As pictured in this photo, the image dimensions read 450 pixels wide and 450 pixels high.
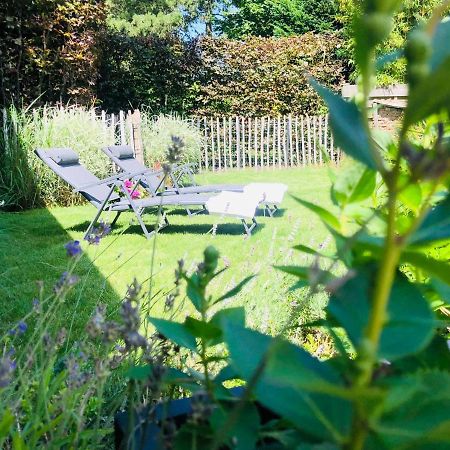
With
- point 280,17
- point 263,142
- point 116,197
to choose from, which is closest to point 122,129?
point 116,197

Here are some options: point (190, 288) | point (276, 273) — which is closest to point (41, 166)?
point (276, 273)

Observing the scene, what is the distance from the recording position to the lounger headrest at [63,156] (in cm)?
676

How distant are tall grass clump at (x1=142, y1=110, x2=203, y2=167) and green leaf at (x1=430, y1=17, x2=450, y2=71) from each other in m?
9.64

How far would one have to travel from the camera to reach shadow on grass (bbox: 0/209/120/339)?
11.2ft

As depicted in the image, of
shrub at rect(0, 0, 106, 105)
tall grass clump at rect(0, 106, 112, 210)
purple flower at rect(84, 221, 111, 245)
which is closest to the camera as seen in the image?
purple flower at rect(84, 221, 111, 245)

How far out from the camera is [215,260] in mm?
424

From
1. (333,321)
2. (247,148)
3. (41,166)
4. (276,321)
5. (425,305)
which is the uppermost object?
(425,305)

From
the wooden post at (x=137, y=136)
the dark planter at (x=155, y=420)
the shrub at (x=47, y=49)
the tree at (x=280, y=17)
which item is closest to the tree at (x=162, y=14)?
the tree at (x=280, y=17)

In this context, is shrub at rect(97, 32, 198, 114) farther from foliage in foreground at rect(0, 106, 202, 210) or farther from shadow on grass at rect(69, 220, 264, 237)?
shadow on grass at rect(69, 220, 264, 237)

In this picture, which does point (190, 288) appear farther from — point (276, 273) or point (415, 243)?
point (276, 273)

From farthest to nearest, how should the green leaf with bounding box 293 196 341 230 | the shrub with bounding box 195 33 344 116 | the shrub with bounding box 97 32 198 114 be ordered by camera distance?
the shrub with bounding box 195 33 344 116, the shrub with bounding box 97 32 198 114, the green leaf with bounding box 293 196 341 230

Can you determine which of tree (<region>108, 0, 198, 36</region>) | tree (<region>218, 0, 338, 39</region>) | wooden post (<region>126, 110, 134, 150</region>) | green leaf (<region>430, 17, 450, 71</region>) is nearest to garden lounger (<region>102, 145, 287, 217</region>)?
wooden post (<region>126, 110, 134, 150</region>)

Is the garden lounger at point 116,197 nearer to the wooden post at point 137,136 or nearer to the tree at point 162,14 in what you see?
the wooden post at point 137,136

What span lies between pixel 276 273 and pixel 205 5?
27787mm
